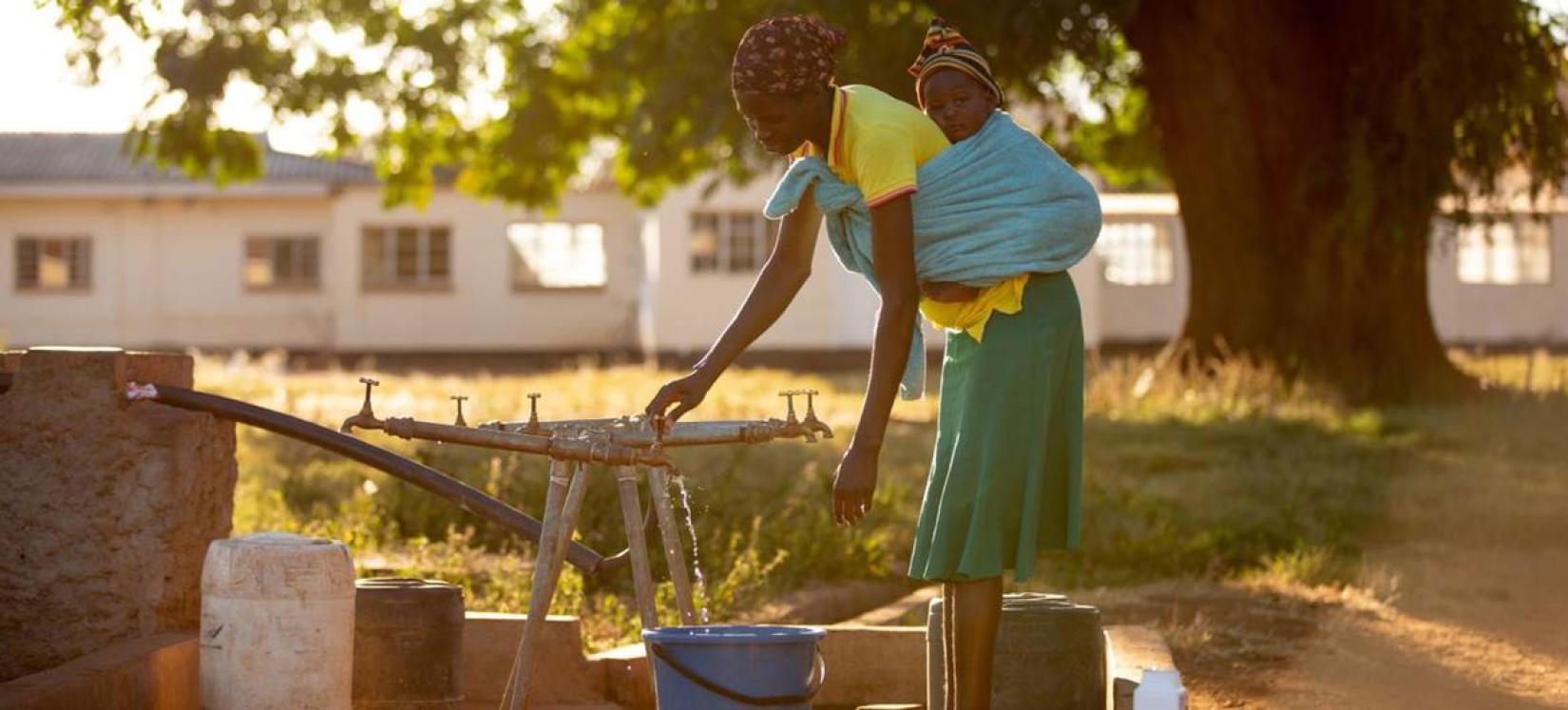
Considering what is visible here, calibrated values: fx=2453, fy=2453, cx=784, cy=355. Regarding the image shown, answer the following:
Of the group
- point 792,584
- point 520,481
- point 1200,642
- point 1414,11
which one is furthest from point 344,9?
point 1200,642

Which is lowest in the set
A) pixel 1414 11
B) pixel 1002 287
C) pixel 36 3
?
pixel 1002 287

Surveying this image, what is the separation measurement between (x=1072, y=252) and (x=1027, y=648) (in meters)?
1.26

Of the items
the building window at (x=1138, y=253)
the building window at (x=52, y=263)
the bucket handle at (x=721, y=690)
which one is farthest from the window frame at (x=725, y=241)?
the bucket handle at (x=721, y=690)

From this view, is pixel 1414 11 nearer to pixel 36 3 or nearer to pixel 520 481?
pixel 520 481

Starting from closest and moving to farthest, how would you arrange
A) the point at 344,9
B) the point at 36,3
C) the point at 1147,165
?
the point at 36,3
the point at 344,9
the point at 1147,165

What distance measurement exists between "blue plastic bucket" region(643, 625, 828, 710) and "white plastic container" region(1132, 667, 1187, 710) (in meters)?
0.72

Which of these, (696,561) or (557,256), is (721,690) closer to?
(696,561)

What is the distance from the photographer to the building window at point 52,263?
41.9m

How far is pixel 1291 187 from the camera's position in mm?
19156

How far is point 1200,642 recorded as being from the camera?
8047 millimetres

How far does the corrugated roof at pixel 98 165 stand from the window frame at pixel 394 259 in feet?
2.93

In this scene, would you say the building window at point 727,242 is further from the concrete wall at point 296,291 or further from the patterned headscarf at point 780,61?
the patterned headscarf at point 780,61

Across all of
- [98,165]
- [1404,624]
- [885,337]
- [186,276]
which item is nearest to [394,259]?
[186,276]

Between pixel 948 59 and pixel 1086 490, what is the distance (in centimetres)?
750
